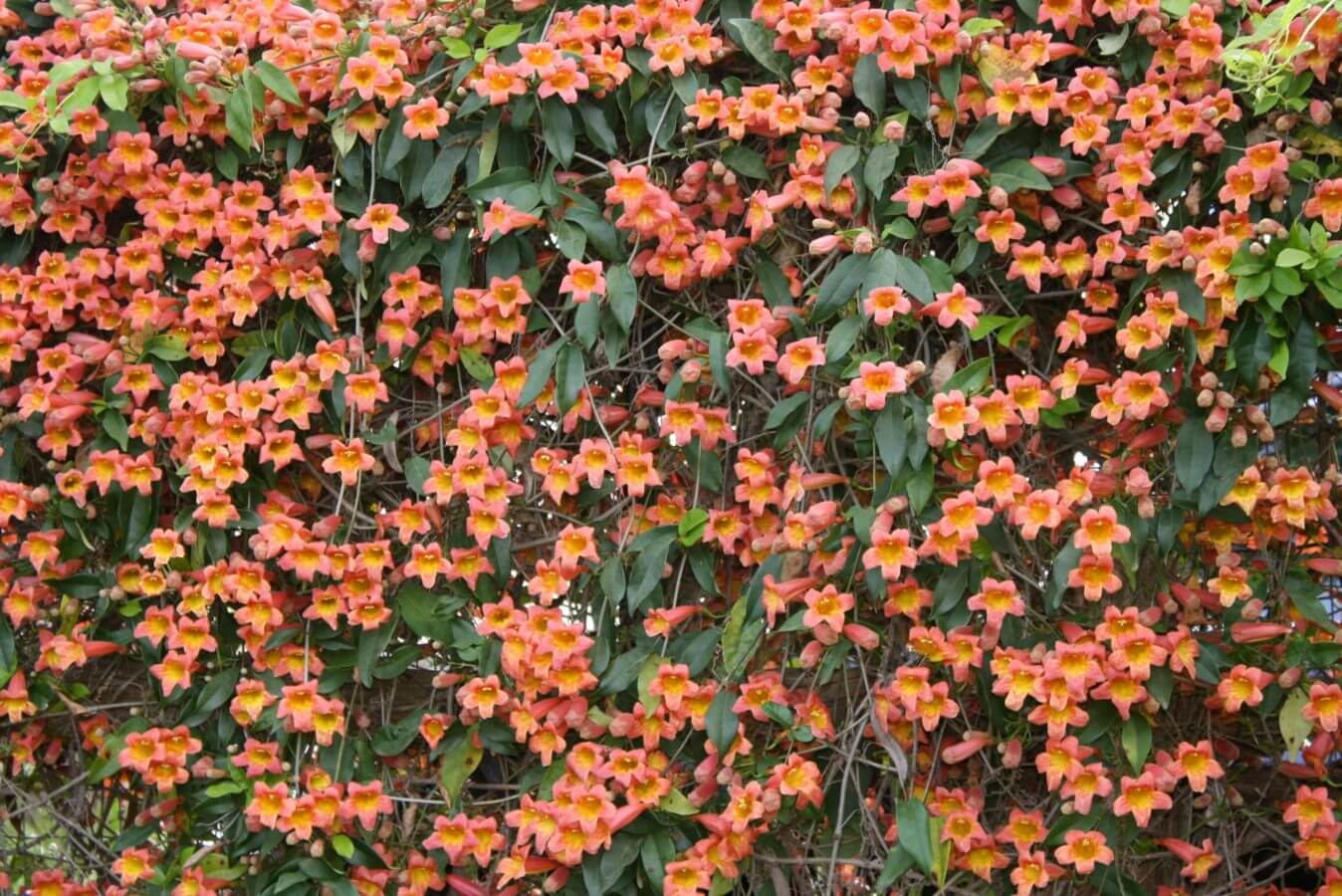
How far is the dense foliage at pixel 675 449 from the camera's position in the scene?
2.33 m

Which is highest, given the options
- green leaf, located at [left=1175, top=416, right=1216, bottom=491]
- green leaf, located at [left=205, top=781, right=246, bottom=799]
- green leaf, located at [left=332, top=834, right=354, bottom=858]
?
green leaf, located at [left=1175, top=416, right=1216, bottom=491]

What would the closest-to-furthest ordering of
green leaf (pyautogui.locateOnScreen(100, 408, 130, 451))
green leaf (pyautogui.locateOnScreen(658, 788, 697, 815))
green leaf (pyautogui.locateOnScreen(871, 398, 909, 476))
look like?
green leaf (pyautogui.locateOnScreen(871, 398, 909, 476)) → green leaf (pyautogui.locateOnScreen(658, 788, 697, 815)) → green leaf (pyautogui.locateOnScreen(100, 408, 130, 451))

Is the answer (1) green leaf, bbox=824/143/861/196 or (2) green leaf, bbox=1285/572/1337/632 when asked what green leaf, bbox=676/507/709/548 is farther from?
(2) green leaf, bbox=1285/572/1337/632

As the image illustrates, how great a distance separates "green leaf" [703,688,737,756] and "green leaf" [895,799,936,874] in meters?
0.28

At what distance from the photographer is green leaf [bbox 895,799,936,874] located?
2283 mm

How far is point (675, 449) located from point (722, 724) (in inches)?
19.7

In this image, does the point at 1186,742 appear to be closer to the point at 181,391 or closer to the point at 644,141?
the point at 644,141

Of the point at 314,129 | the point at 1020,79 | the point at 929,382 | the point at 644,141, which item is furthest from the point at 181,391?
the point at 1020,79

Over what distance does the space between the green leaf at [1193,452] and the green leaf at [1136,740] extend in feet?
1.20

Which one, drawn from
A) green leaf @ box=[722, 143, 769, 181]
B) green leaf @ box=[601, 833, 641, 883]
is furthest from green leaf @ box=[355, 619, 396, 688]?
green leaf @ box=[722, 143, 769, 181]

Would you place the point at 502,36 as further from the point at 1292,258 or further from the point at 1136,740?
the point at 1136,740

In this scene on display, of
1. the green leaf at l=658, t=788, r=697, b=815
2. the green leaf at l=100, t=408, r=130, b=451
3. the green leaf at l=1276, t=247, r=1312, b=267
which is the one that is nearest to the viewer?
the green leaf at l=1276, t=247, r=1312, b=267

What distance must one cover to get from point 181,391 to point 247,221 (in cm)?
34

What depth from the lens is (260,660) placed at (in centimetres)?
269
